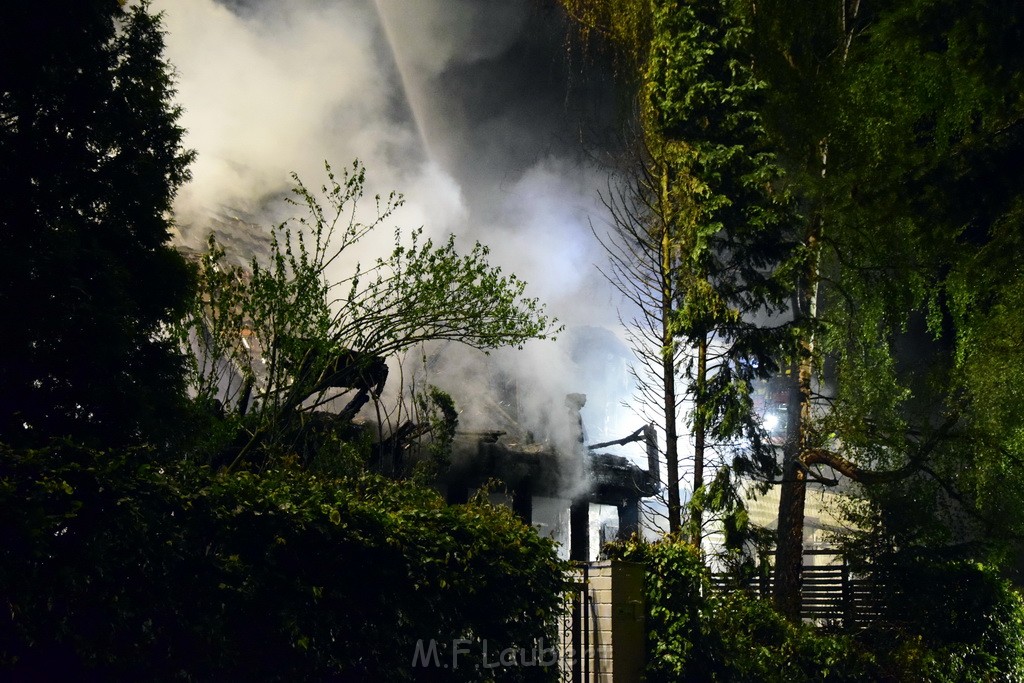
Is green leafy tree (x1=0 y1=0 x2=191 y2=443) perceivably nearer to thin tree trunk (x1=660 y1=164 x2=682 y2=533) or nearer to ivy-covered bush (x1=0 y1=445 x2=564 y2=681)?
ivy-covered bush (x1=0 y1=445 x2=564 y2=681)

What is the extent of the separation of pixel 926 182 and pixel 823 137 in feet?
19.0

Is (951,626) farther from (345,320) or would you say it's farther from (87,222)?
(87,222)

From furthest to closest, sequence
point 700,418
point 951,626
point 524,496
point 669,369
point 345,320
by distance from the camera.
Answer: point 524,496 < point 700,418 < point 669,369 < point 951,626 < point 345,320

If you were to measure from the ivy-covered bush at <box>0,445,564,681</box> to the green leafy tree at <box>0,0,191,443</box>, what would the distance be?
11.2 ft

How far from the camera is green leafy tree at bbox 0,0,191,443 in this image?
836cm

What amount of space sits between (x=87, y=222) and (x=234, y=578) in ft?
20.5

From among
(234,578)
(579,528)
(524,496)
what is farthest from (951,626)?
(234,578)

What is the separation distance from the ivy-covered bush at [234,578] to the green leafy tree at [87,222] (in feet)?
11.2

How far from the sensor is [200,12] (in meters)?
26.8

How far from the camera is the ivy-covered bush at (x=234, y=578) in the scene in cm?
383

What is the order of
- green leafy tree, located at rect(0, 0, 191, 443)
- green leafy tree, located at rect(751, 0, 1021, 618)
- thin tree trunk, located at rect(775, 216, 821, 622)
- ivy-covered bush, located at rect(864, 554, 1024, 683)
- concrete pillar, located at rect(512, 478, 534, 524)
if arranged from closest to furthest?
green leafy tree, located at rect(0, 0, 191, 443) < green leafy tree, located at rect(751, 0, 1021, 618) < ivy-covered bush, located at rect(864, 554, 1024, 683) < thin tree trunk, located at rect(775, 216, 821, 622) < concrete pillar, located at rect(512, 478, 534, 524)

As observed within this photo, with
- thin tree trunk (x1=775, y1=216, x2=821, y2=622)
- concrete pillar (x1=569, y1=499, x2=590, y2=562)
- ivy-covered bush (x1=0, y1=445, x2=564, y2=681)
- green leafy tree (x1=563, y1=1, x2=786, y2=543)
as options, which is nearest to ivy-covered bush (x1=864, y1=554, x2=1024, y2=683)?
thin tree trunk (x1=775, y1=216, x2=821, y2=622)

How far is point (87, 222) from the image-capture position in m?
9.34

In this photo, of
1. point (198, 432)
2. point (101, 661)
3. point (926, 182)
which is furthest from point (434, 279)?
point (101, 661)
